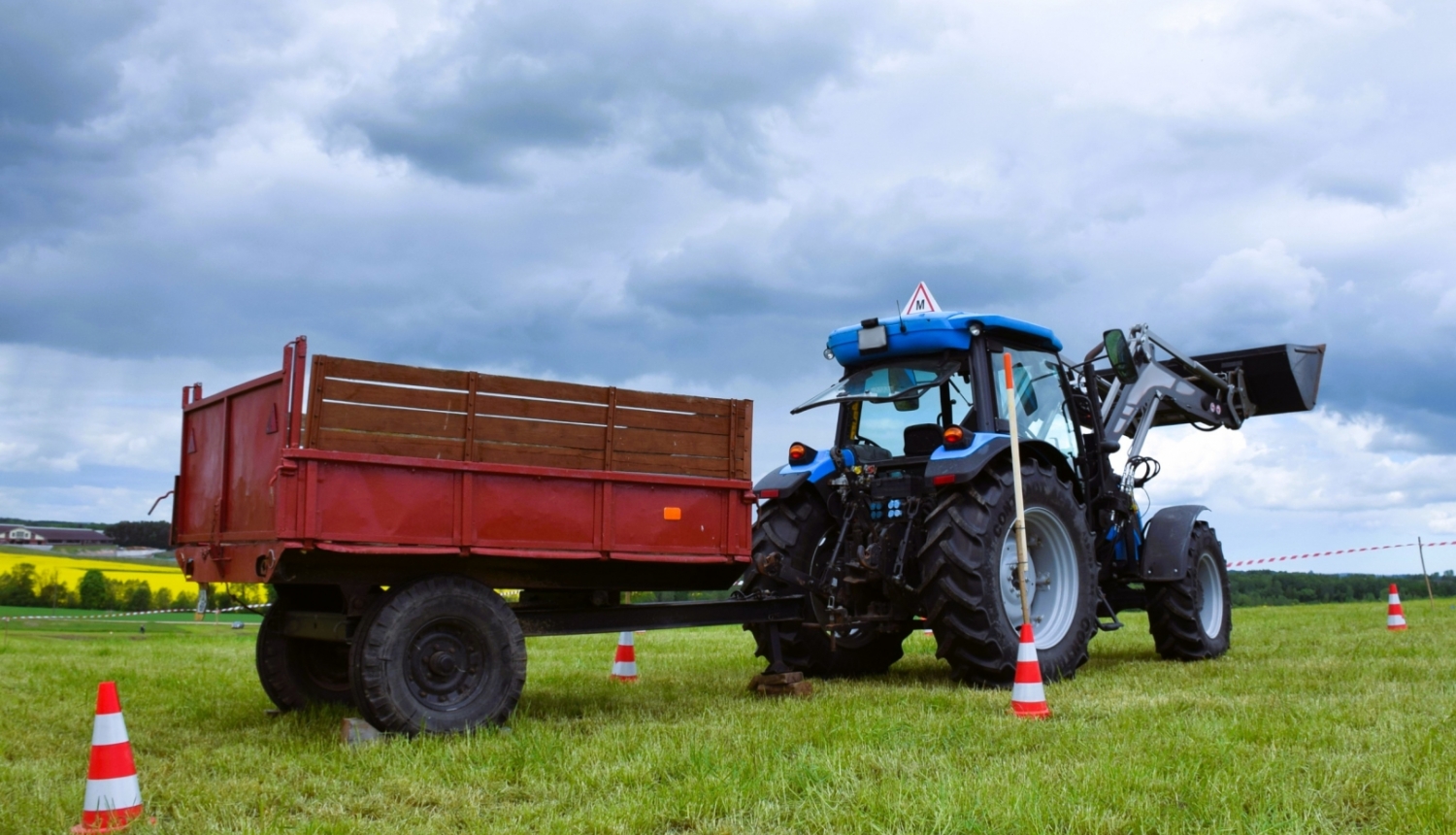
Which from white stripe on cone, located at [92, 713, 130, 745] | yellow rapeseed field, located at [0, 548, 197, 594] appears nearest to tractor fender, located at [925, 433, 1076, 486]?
white stripe on cone, located at [92, 713, 130, 745]

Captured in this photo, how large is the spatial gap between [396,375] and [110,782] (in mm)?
2359

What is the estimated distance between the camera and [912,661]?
32.3 feet

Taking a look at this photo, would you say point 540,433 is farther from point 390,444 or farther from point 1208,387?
point 1208,387

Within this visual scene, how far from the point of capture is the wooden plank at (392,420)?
560cm

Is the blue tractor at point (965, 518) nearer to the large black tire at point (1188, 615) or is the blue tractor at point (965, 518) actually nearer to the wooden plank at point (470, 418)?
the large black tire at point (1188, 615)

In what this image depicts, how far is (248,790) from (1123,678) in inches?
218

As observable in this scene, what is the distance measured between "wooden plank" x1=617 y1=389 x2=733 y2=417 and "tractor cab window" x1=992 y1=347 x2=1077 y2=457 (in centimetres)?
229

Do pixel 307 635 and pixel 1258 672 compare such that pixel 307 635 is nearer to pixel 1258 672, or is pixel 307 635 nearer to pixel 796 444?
pixel 796 444

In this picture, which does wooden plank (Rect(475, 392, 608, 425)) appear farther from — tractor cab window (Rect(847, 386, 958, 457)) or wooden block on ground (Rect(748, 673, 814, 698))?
tractor cab window (Rect(847, 386, 958, 457))

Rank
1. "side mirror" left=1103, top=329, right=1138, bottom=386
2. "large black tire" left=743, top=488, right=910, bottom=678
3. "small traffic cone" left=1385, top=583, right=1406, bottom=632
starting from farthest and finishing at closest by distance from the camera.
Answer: "small traffic cone" left=1385, top=583, right=1406, bottom=632
"side mirror" left=1103, top=329, right=1138, bottom=386
"large black tire" left=743, top=488, right=910, bottom=678

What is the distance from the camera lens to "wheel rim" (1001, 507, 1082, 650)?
7820 millimetres

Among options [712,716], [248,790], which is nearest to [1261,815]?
[712,716]

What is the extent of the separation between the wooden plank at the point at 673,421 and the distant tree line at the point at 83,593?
2129cm

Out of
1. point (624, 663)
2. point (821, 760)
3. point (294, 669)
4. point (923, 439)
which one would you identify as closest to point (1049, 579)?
point (923, 439)
